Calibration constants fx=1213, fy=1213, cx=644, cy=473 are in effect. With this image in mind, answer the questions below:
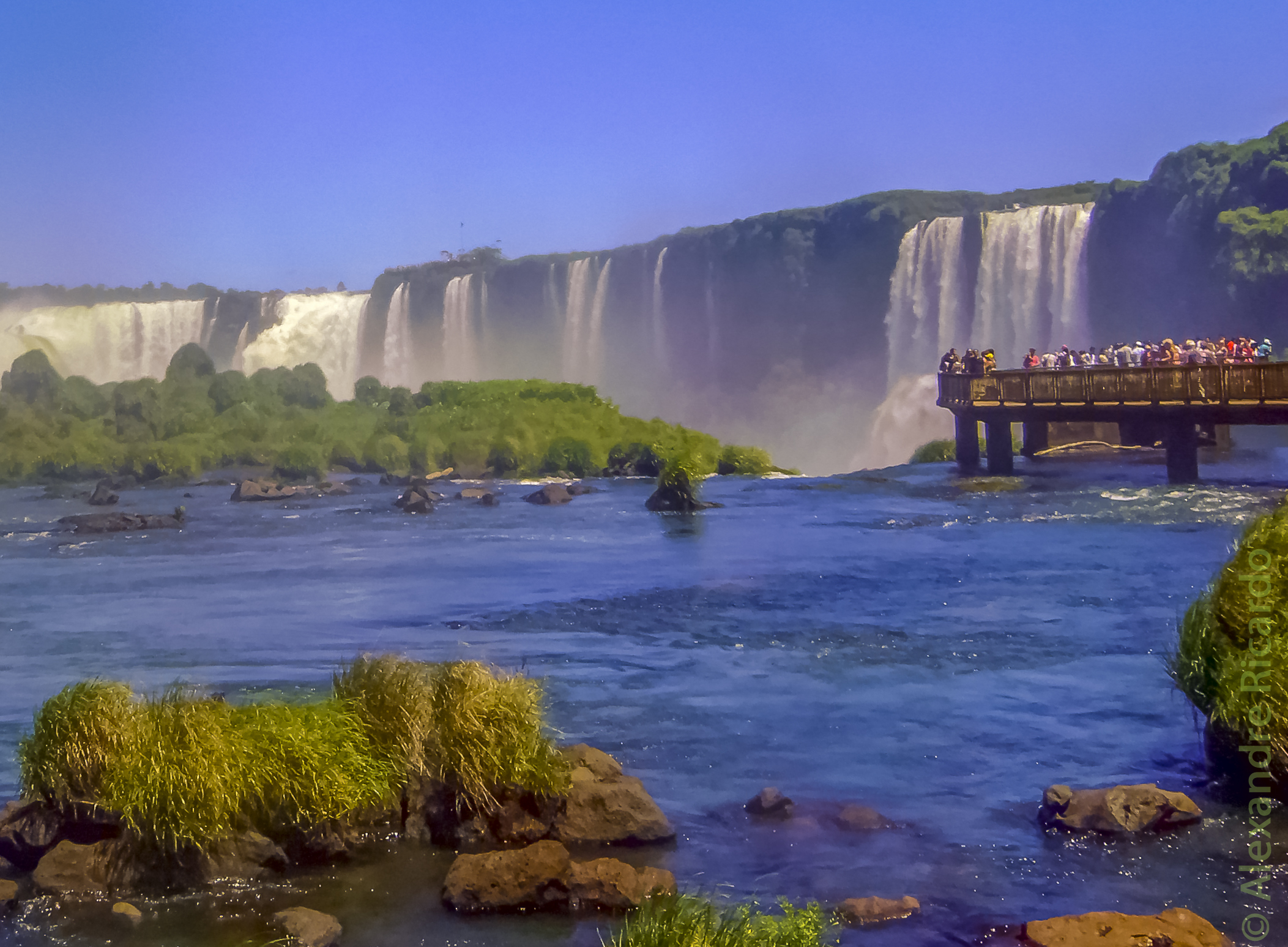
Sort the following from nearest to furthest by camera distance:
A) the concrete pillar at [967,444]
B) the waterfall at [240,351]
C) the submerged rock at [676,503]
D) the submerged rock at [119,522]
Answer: the submerged rock at [119,522]
the submerged rock at [676,503]
the concrete pillar at [967,444]
the waterfall at [240,351]

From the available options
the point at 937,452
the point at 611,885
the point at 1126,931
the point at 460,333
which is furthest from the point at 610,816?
the point at 460,333

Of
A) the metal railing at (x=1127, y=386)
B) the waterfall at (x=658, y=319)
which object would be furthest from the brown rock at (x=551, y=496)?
the waterfall at (x=658, y=319)

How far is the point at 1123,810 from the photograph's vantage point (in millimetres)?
8070

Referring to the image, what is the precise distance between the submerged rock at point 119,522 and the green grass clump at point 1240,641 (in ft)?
84.7

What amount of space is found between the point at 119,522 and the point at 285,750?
24.6m

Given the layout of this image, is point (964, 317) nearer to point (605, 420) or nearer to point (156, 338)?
point (605, 420)

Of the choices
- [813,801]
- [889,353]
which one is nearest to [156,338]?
[889,353]

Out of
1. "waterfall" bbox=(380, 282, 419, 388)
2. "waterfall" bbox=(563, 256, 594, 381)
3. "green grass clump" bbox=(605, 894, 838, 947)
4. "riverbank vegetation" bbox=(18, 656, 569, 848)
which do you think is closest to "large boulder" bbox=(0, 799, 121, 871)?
"riverbank vegetation" bbox=(18, 656, 569, 848)

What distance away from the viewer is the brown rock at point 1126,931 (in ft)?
20.4

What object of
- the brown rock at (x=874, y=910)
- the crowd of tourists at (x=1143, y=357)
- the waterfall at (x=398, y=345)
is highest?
the waterfall at (x=398, y=345)

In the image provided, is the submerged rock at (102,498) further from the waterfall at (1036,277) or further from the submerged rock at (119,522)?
the waterfall at (1036,277)

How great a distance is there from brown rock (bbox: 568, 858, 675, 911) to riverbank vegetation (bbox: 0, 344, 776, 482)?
31592 millimetres

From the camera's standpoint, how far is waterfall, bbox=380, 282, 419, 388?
63.4 meters

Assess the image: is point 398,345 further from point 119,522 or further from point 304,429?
point 119,522
